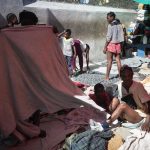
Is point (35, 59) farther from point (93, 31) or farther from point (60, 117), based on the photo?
point (93, 31)

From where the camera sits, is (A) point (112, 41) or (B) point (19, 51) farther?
(A) point (112, 41)

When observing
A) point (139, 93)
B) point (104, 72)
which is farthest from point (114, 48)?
point (139, 93)

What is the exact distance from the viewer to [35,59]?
5.53 m

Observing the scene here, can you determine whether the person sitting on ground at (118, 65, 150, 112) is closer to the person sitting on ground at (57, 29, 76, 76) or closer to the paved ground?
the paved ground

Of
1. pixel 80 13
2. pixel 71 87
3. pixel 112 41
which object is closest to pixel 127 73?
pixel 71 87

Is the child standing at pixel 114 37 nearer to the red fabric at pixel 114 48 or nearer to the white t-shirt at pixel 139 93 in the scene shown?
the red fabric at pixel 114 48

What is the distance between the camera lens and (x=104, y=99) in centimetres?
654

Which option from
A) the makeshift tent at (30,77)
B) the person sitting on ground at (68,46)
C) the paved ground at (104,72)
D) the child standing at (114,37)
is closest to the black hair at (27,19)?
the makeshift tent at (30,77)

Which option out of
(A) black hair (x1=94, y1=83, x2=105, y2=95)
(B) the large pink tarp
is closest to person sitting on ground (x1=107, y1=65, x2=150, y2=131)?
(A) black hair (x1=94, y1=83, x2=105, y2=95)

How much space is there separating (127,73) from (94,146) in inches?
53.3

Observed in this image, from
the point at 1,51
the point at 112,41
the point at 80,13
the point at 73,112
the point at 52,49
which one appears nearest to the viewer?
the point at 1,51

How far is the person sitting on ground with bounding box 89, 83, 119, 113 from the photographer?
251 inches

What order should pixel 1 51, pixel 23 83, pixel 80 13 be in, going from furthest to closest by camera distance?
pixel 80 13
pixel 23 83
pixel 1 51

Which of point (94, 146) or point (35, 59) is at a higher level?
point (35, 59)
